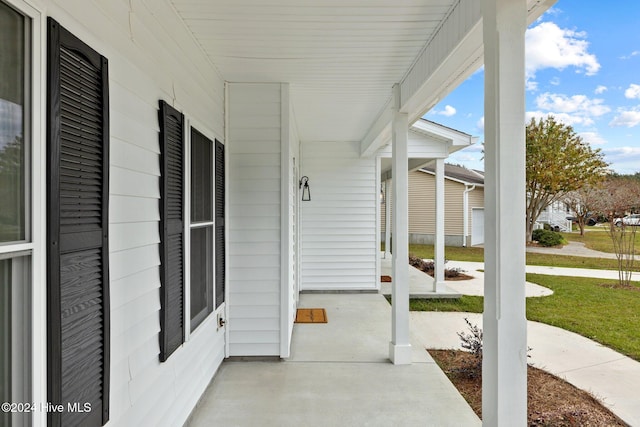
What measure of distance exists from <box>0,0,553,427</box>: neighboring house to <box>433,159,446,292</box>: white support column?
9.51ft

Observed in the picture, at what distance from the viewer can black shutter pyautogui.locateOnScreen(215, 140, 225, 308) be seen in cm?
338

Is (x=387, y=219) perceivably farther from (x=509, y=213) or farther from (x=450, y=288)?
(x=509, y=213)

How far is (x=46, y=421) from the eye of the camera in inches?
44.1

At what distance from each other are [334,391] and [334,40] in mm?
2852

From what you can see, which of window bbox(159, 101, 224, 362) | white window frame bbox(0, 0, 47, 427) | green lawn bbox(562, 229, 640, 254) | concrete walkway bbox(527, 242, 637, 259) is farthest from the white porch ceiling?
green lawn bbox(562, 229, 640, 254)

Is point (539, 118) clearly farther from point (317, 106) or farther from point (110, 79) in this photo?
point (110, 79)

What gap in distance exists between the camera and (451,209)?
1585 centimetres

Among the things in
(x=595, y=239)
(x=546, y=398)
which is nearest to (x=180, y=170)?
(x=546, y=398)

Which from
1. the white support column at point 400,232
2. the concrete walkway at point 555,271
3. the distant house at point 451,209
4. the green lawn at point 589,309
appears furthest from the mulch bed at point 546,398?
the distant house at point 451,209

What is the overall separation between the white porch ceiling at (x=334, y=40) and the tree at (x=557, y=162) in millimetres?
13362

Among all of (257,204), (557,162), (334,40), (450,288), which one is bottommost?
(450,288)

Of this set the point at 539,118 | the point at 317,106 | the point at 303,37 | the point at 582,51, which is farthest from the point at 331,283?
the point at 539,118

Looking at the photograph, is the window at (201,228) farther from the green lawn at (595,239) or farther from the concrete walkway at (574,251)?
the green lawn at (595,239)

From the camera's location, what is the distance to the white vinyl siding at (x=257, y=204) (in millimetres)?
3748
